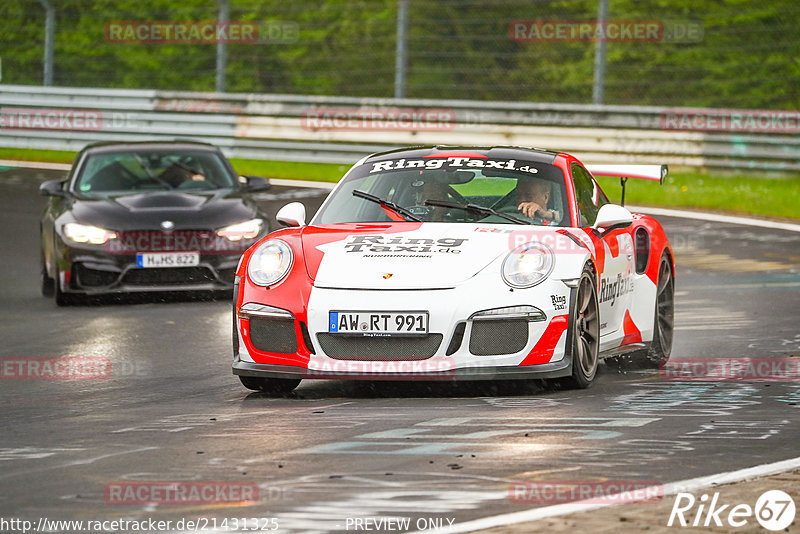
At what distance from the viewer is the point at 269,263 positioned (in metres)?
8.26

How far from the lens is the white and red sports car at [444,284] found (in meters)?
7.80

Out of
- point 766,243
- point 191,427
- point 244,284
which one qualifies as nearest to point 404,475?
point 191,427

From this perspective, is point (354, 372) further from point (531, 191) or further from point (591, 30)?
point (591, 30)

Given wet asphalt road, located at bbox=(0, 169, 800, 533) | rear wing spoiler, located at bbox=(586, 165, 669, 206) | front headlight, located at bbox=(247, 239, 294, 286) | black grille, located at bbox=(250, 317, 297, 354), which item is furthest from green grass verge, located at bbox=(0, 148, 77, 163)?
black grille, located at bbox=(250, 317, 297, 354)

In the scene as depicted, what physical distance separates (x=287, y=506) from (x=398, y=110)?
18.0 meters

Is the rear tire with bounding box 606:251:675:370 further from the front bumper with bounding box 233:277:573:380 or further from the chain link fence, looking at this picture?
the chain link fence

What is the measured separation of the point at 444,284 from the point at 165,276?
5.49m

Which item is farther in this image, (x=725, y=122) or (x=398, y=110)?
(x=398, y=110)

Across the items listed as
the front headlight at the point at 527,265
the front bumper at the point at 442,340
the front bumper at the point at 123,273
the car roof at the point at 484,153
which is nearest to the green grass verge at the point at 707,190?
the front bumper at the point at 123,273

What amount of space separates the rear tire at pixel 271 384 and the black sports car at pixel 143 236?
466cm

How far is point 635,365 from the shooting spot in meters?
9.55

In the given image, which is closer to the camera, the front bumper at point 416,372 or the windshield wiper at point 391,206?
the front bumper at point 416,372

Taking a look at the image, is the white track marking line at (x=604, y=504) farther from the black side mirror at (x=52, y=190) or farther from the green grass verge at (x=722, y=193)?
the green grass verge at (x=722, y=193)

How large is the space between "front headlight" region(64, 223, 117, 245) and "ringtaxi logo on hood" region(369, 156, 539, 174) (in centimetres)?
417
